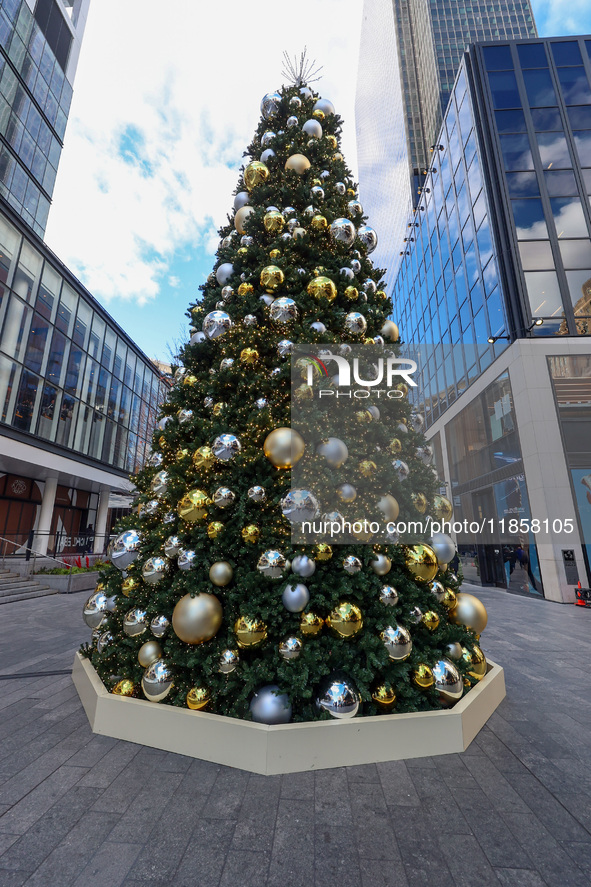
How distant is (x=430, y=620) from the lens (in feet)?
11.1

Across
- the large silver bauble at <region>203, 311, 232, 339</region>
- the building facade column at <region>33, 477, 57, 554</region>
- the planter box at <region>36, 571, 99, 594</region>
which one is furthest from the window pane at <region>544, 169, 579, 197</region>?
the building facade column at <region>33, 477, 57, 554</region>

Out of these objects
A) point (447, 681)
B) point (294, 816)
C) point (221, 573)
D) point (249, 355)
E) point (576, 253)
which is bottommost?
point (294, 816)

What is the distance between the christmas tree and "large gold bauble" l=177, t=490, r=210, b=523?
0.03 metres

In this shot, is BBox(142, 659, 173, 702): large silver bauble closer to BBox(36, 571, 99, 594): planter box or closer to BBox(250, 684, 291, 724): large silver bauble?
BBox(250, 684, 291, 724): large silver bauble

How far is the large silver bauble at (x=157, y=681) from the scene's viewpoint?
3.14 meters

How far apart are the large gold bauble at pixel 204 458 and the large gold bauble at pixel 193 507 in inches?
10.4

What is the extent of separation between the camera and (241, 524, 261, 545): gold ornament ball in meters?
3.21

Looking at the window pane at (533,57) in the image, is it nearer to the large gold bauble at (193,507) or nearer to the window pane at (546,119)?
the window pane at (546,119)

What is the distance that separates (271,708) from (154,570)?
1458 millimetres

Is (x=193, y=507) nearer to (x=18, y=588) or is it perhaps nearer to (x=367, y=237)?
(x=367, y=237)

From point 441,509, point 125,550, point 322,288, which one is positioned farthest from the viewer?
point 322,288

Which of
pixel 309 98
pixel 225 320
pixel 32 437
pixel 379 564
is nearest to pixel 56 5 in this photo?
pixel 32 437

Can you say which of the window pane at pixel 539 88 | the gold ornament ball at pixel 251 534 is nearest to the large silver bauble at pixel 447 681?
the gold ornament ball at pixel 251 534

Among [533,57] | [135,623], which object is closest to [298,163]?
[135,623]
